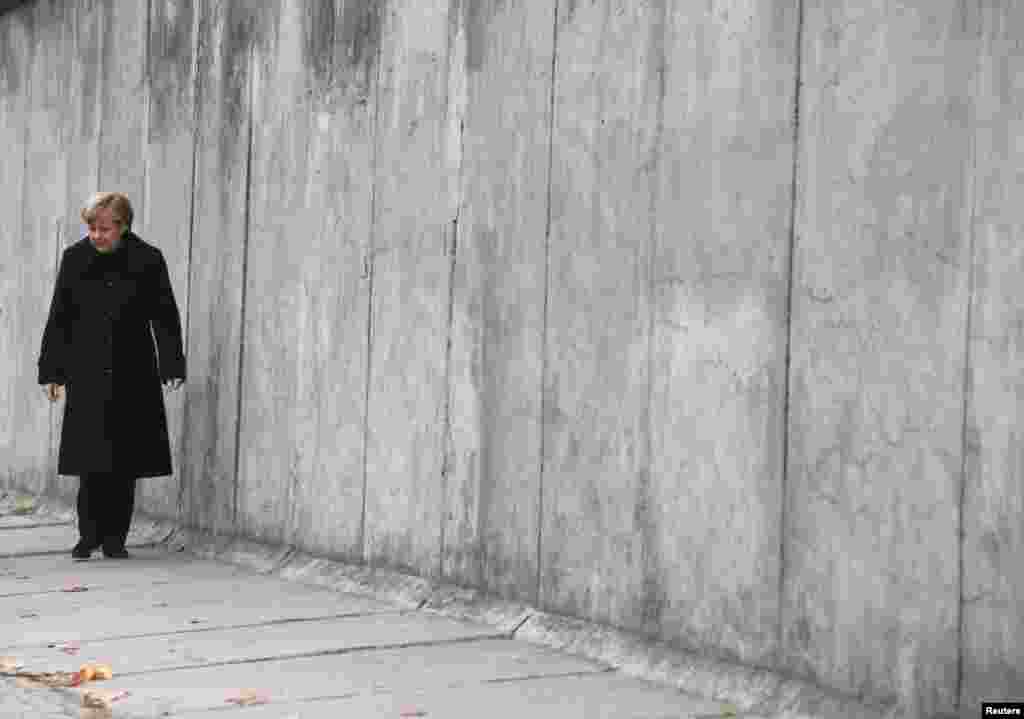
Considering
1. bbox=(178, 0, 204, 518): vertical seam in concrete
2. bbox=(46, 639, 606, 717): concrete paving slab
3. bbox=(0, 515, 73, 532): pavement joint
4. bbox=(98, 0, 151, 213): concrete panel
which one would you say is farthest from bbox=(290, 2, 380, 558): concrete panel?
bbox=(0, 515, 73, 532): pavement joint

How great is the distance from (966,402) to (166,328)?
15.8 feet

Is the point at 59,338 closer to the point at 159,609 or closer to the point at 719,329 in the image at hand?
the point at 159,609

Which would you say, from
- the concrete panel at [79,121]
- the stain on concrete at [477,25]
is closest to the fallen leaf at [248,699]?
the stain on concrete at [477,25]

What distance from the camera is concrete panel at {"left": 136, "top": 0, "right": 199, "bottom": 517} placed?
892cm

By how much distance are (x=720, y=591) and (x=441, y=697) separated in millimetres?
840

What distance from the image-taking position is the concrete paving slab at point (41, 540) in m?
8.74

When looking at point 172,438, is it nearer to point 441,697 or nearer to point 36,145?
point 36,145

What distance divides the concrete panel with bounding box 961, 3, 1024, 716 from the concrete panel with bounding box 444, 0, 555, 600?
207 centimetres

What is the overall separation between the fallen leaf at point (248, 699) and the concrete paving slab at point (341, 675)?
0.05 feet

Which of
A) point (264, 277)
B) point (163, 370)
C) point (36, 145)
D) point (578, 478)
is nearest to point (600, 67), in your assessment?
point (578, 478)

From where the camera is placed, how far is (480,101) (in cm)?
656

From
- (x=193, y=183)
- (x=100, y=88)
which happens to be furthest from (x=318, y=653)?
(x=100, y=88)

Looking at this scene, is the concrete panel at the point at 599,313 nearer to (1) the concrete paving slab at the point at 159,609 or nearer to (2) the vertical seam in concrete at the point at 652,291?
(2) the vertical seam in concrete at the point at 652,291

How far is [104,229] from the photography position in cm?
837
